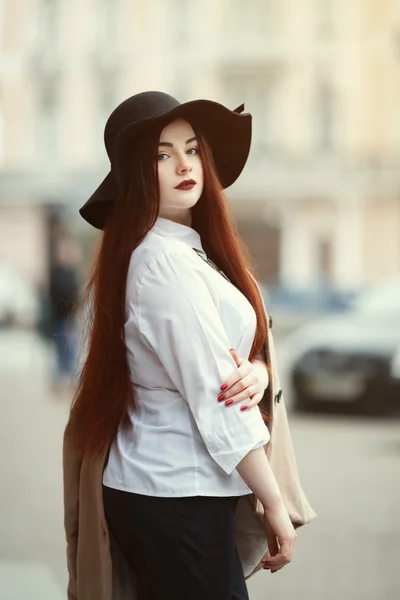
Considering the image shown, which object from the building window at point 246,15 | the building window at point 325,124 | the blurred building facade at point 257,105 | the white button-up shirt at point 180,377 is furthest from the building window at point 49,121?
the white button-up shirt at point 180,377

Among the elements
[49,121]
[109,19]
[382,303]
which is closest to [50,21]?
[109,19]

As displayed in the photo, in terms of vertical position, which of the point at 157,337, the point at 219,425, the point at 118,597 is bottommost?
the point at 118,597

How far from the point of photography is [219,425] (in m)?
2.20

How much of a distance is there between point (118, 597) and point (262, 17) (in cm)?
3384

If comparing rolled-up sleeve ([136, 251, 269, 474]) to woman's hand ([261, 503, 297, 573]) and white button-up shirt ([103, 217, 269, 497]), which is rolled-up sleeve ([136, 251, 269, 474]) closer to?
white button-up shirt ([103, 217, 269, 497])

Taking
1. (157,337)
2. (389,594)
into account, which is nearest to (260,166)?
(389,594)

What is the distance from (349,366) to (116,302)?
26.6ft

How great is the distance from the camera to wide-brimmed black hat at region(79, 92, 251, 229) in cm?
232

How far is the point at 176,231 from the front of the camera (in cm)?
239

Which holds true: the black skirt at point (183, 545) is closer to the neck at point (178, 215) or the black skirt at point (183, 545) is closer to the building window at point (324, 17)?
the neck at point (178, 215)

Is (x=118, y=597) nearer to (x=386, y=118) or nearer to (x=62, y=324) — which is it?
(x=62, y=324)

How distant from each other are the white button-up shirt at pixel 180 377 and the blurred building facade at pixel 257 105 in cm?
3029

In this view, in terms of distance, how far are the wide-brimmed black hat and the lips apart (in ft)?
0.43

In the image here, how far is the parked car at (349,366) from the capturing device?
10.1 m
